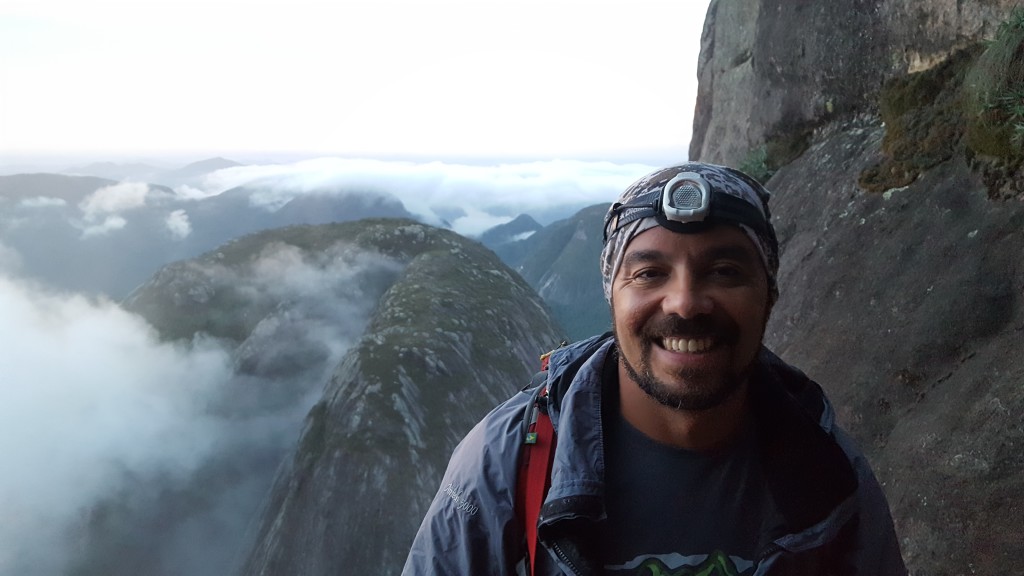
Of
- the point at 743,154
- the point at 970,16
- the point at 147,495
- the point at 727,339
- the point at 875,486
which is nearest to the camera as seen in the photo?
the point at 727,339

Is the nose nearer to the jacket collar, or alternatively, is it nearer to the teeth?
the teeth

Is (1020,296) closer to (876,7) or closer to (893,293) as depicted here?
(893,293)

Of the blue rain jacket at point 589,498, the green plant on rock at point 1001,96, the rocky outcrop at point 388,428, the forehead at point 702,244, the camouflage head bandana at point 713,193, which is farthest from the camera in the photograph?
the rocky outcrop at point 388,428

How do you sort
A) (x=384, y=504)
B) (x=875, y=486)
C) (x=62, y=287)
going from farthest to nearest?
(x=62, y=287), (x=384, y=504), (x=875, y=486)

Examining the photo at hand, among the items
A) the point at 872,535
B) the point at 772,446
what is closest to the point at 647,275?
the point at 772,446

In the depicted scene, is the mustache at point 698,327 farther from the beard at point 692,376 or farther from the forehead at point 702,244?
the forehead at point 702,244

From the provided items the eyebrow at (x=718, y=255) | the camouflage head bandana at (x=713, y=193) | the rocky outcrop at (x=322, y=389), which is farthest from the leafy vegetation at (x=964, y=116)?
the rocky outcrop at (x=322, y=389)

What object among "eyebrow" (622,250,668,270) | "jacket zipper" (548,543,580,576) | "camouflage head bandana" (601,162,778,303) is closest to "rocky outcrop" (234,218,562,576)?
"jacket zipper" (548,543,580,576)

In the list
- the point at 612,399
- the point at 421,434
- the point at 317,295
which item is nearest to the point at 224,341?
the point at 317,295
